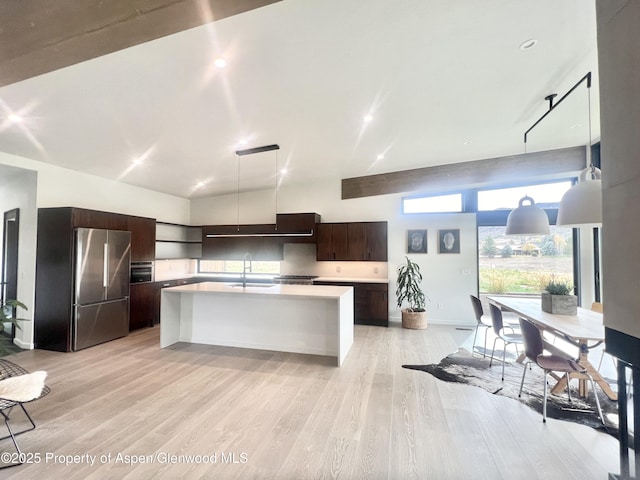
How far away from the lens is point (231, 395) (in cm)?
296

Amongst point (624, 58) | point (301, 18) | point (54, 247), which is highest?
point (301, 18)

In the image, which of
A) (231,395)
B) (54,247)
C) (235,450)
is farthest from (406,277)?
(54,247)

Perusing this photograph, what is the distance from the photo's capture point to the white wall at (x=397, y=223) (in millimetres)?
5930

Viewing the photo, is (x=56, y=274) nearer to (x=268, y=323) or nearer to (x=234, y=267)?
(x=268, y=323)

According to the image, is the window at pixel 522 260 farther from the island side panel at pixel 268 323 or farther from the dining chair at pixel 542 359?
the island side panel at pixel 268 323

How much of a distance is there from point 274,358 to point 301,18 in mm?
3738

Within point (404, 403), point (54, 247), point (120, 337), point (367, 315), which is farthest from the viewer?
point (367, 315)

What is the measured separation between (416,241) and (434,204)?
35.3 inches

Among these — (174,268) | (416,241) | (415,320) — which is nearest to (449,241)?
(416,241)

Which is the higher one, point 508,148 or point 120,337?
point 508,148

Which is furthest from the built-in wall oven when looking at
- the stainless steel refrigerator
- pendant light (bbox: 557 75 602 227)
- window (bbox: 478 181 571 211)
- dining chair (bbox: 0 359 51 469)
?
window (bbox: 478 181 571 211)

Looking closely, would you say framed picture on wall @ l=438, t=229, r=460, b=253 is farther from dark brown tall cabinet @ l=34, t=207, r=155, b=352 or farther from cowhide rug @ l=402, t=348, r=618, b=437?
dark brown tall cabinet @ l=34, t=207, r=155, b=352

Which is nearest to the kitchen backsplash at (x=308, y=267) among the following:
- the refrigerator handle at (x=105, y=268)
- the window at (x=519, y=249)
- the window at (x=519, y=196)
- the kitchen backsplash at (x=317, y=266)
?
the kitchen backsplash at (x=317, y=266)

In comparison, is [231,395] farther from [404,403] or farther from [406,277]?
[406,277]
